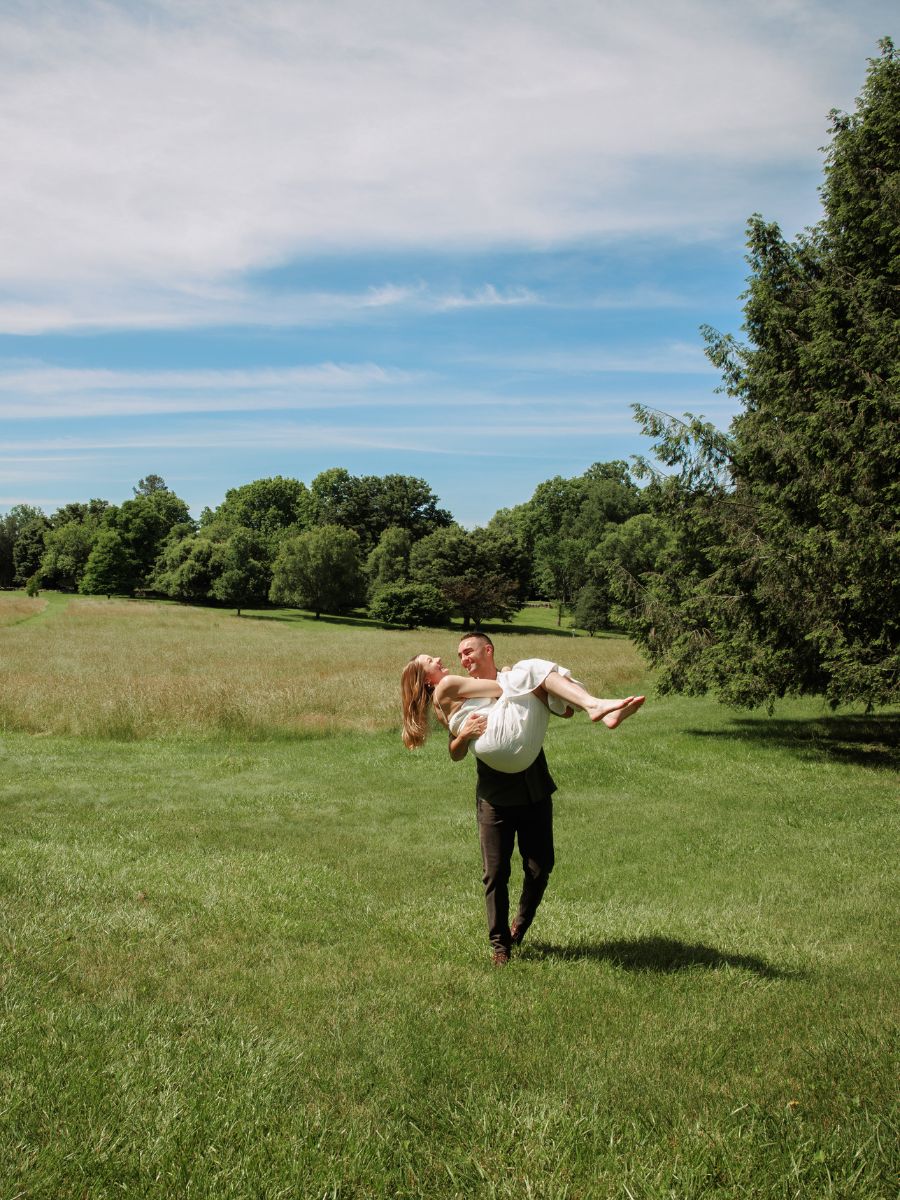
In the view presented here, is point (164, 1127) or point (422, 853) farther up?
point (164, 1127)

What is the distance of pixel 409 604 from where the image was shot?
7031cm

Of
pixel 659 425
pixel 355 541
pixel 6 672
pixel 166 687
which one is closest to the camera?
pixel 659 425

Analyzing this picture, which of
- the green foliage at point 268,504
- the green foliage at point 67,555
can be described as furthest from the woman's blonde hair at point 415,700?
the green foliage at point 268,504

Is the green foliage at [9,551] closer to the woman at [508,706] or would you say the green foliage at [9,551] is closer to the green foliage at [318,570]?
the green foliage at [318,570]

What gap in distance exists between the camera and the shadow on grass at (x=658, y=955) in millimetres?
5648

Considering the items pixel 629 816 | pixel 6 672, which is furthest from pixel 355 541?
pixel 629 816

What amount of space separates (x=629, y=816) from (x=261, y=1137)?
871 cm

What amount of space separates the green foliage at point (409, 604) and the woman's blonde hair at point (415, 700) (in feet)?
211

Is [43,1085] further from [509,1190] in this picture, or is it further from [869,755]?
[869,755]

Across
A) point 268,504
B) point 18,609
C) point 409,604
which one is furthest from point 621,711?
point 268,504

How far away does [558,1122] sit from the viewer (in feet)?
11.7

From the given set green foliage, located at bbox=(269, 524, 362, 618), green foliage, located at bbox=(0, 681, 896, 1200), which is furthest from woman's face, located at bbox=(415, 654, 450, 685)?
green foliage, located at bbox=(269, 524, 362, 618)

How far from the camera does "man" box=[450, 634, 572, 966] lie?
5.45 m

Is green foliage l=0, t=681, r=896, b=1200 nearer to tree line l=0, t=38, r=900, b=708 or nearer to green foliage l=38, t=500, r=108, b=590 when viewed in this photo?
tree line l=0, t=38, r=900, b=708
